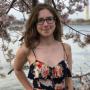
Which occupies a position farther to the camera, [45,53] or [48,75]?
[45,53]

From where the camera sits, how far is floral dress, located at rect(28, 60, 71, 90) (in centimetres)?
297

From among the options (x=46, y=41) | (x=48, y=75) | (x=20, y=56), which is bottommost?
(x=48, y=75)

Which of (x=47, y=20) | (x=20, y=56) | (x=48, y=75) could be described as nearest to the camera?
(x=48, y=75)

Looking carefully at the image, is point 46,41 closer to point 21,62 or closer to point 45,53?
point 45,53

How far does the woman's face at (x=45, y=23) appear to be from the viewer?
3.06 m

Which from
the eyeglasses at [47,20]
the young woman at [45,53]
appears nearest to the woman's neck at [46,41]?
the young woman at [45,53]

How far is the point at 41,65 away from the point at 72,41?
4720 mm

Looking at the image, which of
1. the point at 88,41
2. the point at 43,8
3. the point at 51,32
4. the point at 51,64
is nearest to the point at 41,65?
the point at 51,64

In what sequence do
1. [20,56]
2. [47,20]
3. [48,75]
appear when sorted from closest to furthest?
1. [48,75]
2. [47,20]
3. [20,56]

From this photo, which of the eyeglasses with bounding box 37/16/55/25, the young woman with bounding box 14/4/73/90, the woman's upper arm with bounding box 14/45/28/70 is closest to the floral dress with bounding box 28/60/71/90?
the young woman with bounding box 14/4/73/90

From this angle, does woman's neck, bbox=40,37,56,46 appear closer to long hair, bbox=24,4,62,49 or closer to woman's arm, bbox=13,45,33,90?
long hair, bbox=24,4,62,49

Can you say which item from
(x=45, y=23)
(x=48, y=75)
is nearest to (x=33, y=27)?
(x=45, y=23)

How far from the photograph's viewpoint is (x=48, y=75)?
2967 millimetres

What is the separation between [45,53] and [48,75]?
213mm
